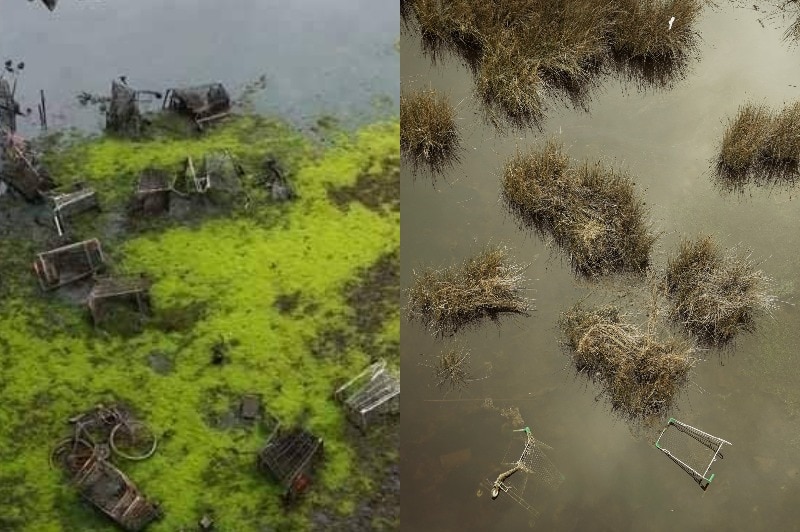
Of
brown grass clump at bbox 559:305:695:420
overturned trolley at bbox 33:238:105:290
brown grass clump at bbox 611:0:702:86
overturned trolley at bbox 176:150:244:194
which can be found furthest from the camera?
brown grass clump at bbox 611:0:702:86

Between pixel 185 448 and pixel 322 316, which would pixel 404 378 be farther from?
pixel 185 448

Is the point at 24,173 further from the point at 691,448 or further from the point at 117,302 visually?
the point at 691,448

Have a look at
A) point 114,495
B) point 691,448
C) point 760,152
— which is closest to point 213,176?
point 114,495

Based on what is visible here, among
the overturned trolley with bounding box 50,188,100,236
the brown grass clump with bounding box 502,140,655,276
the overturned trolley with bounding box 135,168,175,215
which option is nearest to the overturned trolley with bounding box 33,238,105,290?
the overturned trolley with bounding box 50,188,100,236

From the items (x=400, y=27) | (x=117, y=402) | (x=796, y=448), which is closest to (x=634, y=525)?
(x=796, y=448)

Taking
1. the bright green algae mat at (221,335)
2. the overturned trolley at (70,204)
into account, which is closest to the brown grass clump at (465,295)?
the bright green algae mat at (221,335)

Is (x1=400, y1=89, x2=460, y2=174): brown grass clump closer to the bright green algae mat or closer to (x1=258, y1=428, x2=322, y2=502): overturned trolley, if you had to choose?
the bright green algae mat
